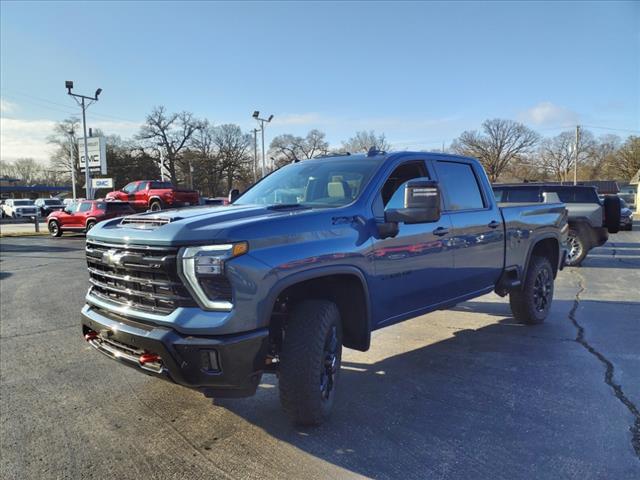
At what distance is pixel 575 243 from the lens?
1112 centimetres

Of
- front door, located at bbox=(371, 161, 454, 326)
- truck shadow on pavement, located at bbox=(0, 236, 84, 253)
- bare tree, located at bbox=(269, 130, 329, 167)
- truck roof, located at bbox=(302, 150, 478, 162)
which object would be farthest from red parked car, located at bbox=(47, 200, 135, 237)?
bare tree, located at bbox=(269, 130, 329, 167)

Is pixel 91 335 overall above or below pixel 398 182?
below

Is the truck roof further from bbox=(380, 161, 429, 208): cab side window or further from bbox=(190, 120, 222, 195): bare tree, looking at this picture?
bbox=(190, 120, 222, 195): bare tree

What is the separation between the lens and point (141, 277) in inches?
119

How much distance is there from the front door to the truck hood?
759 mm

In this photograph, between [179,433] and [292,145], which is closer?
[179,433]

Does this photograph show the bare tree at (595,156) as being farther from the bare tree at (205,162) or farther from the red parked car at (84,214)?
the red parked car at (84,214)

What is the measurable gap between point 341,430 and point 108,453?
153 centimetres

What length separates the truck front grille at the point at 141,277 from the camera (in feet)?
9.28

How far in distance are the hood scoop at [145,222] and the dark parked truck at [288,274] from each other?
0.05 feet

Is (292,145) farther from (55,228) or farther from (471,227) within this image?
(471,227)

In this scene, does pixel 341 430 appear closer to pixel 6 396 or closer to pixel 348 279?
pixel 348 279

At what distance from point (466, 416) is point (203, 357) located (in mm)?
2019

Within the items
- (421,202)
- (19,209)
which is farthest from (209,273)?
(19,209)
